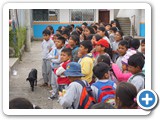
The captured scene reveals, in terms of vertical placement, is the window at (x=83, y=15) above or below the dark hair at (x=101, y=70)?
above

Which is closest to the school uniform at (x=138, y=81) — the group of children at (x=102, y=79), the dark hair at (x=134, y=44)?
the group of children at (x=102, y=79)

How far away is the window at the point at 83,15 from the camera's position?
12500 millimetres

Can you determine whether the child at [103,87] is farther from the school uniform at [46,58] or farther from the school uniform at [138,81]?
the school uniform at [46,58]

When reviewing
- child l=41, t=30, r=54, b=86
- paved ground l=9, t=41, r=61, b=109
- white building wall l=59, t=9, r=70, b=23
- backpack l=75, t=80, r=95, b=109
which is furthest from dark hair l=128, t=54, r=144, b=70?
white building wall l=59, t=9, r=70, b=23

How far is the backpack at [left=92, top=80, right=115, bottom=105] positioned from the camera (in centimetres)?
217

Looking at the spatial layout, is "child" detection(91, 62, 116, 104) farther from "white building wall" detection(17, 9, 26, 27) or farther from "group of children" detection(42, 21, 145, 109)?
"white building wall" detection(17, 9, 26, 27)

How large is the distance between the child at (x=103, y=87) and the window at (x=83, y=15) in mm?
10365

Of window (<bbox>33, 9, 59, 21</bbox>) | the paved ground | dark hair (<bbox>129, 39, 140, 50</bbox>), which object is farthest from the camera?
window (<bbox>33, 9, 59, 21</bbox>)

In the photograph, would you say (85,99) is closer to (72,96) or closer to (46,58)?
(72,96)

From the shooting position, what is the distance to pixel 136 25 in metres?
13.3
